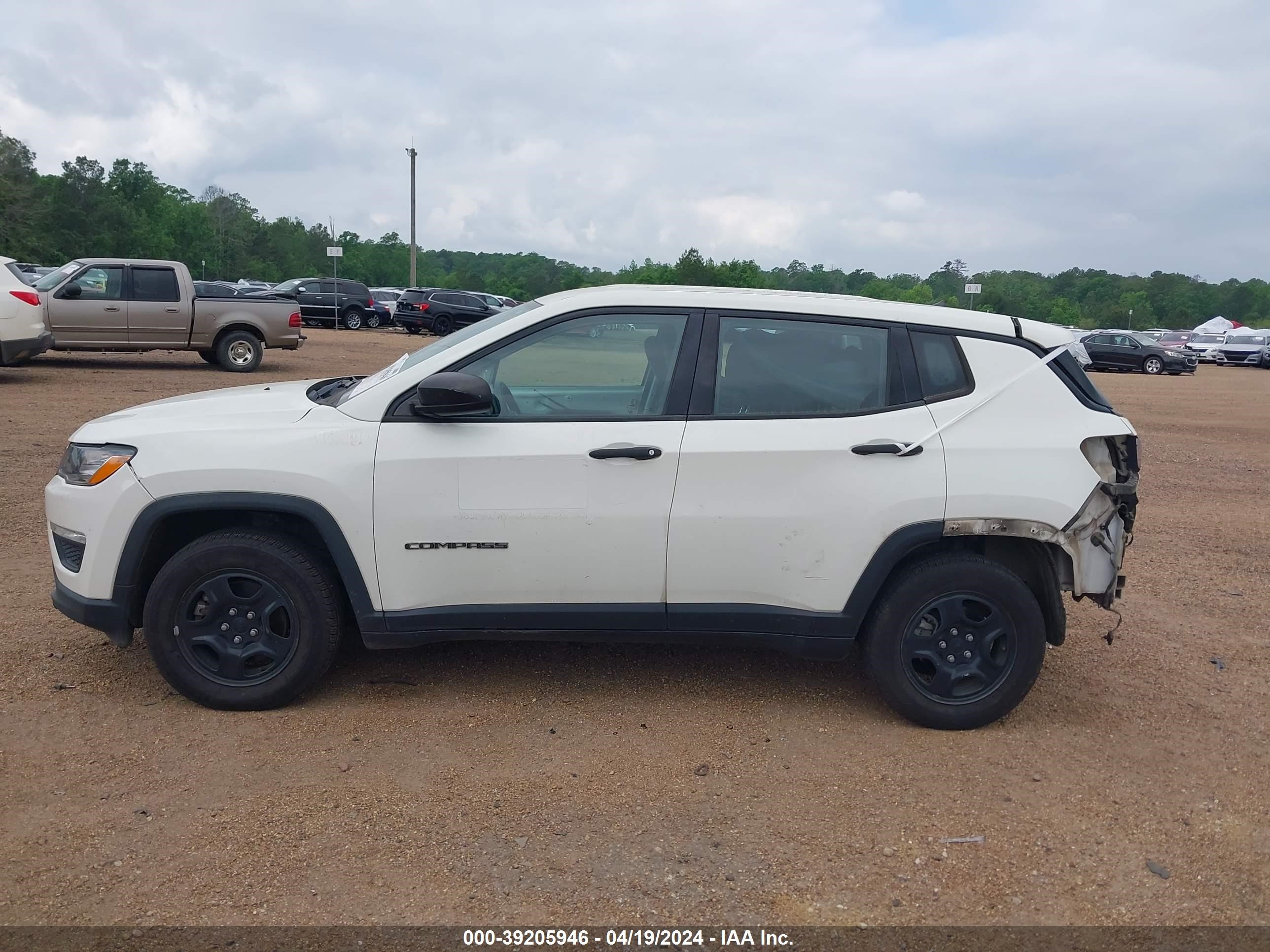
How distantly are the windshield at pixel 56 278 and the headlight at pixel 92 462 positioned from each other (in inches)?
543

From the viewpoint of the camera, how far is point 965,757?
4184 millimetres

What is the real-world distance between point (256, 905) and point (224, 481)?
1712mm

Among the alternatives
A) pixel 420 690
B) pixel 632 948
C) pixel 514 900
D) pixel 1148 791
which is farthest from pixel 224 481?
pixel 1148 791

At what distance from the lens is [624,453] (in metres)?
4.13

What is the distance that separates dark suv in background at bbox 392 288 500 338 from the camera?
3553 cm

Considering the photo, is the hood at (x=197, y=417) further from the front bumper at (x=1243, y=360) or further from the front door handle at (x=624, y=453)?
the front bumper at (x=1243, y=360)

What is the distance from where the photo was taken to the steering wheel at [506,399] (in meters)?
4.29

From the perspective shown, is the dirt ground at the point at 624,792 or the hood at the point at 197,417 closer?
the dirt ground at the point at 624,792

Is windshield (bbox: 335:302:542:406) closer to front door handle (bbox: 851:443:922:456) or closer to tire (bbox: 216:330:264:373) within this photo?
front door handle (bbox: 851:443:922:456)

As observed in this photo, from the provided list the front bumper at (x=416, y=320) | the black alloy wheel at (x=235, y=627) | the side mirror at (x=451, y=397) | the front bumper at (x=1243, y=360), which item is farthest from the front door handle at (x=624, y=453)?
the front bumper at (x=1243, y=360)

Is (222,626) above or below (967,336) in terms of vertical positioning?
below

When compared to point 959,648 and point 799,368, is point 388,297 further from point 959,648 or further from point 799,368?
point 959,648

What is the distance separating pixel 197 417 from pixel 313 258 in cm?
9845

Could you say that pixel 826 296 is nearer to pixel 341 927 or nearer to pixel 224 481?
pixel 224 481
